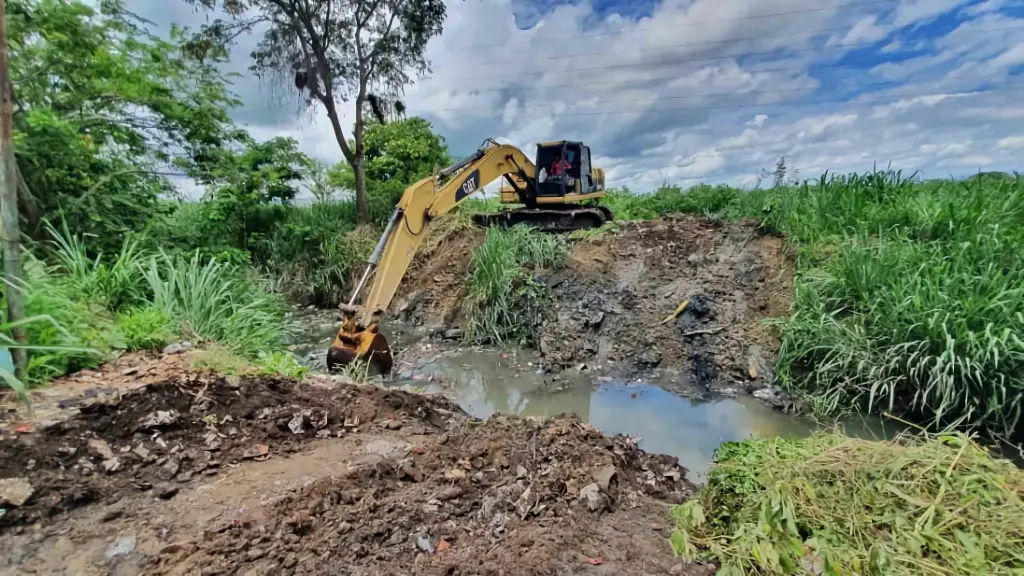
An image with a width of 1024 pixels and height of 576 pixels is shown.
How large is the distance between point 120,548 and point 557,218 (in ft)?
23.3

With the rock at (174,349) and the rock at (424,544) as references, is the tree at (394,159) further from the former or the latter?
the rock at (424,544)

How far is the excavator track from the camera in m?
8.08

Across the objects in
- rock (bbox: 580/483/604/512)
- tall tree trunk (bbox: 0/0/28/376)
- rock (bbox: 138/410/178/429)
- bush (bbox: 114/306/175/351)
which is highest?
tall tree trunk (bbox: 0/0/28/376)

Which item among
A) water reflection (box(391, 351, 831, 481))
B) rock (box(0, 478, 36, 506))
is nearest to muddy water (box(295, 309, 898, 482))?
water reflection (box(391, 351, 831, 481))

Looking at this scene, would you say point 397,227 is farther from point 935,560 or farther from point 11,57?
point 935,560

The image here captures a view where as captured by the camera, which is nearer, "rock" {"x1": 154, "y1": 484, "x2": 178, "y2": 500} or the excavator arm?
"rock" {"x1": 154, "y1": 484, "x2": 178, "y2": 500}

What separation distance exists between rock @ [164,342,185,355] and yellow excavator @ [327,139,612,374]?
105 cm

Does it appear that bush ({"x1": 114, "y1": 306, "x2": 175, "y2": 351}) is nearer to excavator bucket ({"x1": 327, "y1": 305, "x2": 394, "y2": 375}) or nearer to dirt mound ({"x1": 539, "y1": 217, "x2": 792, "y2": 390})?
excavator bucket ({"x1": 327, "y1": 305, "x2": 394, "y2": 375})

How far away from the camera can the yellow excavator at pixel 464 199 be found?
4281mm

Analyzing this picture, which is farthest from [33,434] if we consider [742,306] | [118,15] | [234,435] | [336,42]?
[336,42]

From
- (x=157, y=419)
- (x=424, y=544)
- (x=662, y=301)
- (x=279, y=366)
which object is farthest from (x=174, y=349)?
(x=662, y=301)

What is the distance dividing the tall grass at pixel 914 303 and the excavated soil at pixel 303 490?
7.73 feet

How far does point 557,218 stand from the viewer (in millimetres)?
8234

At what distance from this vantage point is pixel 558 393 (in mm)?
4809
